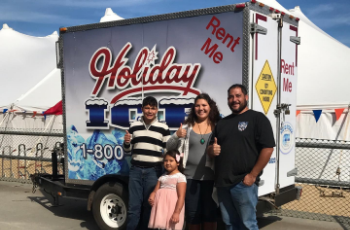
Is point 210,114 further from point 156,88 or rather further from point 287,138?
point 287,138

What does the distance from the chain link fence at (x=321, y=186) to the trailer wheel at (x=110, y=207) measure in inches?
100

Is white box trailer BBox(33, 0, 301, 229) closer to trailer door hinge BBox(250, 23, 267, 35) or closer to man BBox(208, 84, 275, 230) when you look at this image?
trailer door hinge BBox(250, 23, 267, 35)

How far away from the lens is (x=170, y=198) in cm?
445

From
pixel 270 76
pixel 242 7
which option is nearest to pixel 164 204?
pixel 270 76

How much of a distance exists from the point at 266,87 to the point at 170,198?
188cm

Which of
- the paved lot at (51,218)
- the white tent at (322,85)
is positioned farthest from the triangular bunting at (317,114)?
the paved lot at (51,218)

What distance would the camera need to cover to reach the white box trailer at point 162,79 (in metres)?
4.89

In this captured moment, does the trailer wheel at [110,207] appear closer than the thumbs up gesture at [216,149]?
No

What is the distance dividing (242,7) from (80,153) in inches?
130

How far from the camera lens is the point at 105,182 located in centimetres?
576

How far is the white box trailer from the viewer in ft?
16.0

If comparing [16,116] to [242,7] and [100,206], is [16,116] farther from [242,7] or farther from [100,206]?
[242,7]

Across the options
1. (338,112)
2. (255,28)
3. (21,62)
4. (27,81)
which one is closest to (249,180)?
(255,28)

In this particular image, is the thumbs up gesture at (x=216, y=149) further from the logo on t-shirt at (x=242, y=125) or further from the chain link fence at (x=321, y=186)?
the chain link fence at (x=321, y=186)
